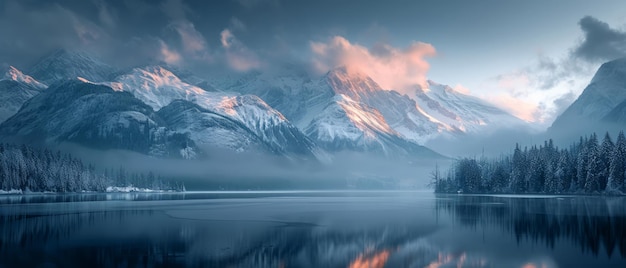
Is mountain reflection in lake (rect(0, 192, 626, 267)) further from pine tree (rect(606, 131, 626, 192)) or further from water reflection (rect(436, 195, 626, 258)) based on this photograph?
pine tree (rect(606, 131, 626, 192))

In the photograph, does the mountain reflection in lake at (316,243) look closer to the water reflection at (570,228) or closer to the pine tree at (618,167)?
the water reflection at (570,228)

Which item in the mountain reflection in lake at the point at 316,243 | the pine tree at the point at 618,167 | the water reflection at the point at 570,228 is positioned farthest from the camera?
the pine tree at the point at 618,167

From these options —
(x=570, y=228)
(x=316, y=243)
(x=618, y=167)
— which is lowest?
(x=316, y=243)

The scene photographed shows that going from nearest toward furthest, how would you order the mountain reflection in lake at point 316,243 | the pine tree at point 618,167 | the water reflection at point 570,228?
the mountain reflection in lake at point 316,243 → the water reflection at point 570,228 → the pine tree at point 618,167

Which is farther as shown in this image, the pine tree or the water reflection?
the pine tree

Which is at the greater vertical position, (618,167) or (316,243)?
(618,167)

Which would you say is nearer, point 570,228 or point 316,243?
point 316,243

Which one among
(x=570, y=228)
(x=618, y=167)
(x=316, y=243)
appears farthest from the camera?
(x=618, y=167)

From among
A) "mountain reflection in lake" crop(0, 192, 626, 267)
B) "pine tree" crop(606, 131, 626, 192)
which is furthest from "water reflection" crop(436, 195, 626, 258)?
"pine tree" crop(606, 131, 626, 192)

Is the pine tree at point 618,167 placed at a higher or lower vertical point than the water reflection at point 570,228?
higher

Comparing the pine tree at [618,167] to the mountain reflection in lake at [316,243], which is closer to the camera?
the mountain reflection in lake at [316,243]

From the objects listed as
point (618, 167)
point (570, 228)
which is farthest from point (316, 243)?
point (618, 167)

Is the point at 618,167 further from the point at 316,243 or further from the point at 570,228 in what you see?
the point at 316,243

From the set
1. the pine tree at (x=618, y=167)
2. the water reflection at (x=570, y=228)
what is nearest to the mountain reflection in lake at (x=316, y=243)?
the water reflection at (x=570, y=228)
